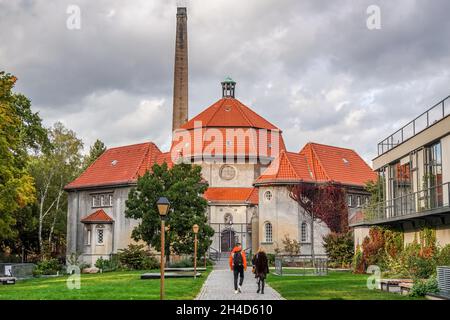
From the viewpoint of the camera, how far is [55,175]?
71.1 meters

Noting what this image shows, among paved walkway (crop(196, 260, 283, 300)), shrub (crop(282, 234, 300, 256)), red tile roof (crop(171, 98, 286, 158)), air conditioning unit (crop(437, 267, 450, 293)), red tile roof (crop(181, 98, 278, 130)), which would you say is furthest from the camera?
red tile roof (crop(181, 98, 278, 130))

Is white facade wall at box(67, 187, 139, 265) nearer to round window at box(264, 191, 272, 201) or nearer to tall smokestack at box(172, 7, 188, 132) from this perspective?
round window at box(264, 191, 272, 201)

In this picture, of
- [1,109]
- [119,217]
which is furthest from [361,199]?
[1,109]

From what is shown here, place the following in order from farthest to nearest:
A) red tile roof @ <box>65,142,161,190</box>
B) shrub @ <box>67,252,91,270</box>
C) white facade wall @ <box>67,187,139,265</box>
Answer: red tile roof @ <box>65,142,161,190</box>, white facade wall @ <box>67,187,139,265</box>, shrub @ <box>67,252,91,270</box>

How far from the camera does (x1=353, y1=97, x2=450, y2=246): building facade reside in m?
28.3

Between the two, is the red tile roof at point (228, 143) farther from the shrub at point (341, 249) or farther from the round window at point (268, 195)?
the shrub at point (341, 249)

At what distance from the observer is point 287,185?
57.5 m

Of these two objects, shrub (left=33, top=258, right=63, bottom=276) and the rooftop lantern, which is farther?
the rooftop lantern

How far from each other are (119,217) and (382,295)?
1612 inches

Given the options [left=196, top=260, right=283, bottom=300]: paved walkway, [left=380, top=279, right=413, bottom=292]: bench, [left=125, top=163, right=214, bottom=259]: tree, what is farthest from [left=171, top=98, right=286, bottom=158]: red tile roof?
[left=380, top=279, right=413, bottom=292]: bench

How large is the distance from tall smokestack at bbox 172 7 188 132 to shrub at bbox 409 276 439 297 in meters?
54.8

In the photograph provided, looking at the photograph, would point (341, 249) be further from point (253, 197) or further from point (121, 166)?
point (121, 166)

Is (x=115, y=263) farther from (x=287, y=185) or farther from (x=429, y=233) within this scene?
(x=429, y=233)

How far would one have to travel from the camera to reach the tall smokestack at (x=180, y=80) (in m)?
75.1
